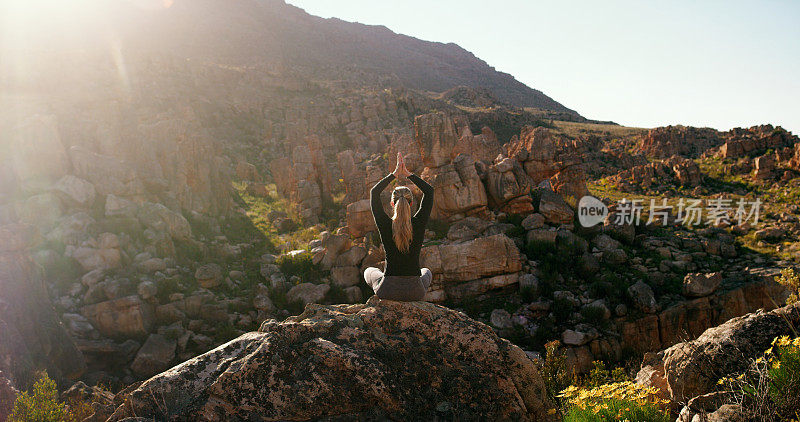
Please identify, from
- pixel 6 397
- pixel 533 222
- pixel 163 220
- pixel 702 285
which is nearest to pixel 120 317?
pixel 163 220

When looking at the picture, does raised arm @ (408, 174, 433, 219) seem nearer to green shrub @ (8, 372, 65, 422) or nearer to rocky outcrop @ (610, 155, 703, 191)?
green shrub @ (8, 372, 65, 422)

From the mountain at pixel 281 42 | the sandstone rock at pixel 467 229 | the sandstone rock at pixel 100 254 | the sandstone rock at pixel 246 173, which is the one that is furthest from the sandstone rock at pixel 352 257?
the mountain at pixel 281 42

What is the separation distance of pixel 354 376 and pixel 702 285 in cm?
1052

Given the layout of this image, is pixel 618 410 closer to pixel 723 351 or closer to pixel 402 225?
pixel 723 351

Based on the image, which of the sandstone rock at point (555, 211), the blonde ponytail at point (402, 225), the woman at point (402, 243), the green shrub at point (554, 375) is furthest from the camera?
the sandstone rock at point (555, 211)

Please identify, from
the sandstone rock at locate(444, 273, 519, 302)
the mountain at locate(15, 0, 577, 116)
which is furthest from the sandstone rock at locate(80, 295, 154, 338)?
the mountain at locate(15, 0, 577, 116)

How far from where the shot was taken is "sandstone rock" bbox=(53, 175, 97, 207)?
1152 centimetres

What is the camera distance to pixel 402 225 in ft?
14.1

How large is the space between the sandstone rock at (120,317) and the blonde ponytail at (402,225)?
299 inches

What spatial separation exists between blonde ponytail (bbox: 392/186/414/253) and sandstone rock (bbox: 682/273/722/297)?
919cm

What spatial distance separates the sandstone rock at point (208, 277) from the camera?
10875 mm

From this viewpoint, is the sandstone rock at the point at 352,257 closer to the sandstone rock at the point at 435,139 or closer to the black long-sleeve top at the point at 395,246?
the sandstone rock at the point at 435,139

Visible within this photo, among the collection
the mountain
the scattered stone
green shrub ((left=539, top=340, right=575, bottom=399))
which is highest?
the mountain

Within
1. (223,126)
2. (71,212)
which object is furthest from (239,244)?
(223,126)
